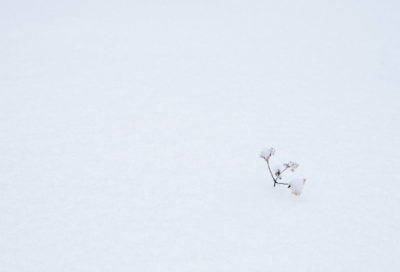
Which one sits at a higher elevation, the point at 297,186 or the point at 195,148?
the point at 195,148

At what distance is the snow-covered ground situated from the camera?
2.19m

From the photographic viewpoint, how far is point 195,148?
10.8ft

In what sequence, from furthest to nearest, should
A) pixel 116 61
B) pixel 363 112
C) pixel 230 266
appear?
pixel 116 61 < pixel 363 112 < pixel 230 266

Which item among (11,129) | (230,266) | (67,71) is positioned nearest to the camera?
(230,266)

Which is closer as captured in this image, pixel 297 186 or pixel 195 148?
pixel 297 186

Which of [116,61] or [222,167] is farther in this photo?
[116,61]

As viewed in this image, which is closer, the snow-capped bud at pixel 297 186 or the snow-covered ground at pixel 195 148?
the snow-covered ground at pixel 195 148

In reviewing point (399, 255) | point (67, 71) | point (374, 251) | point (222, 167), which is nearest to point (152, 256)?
point (222, 167)

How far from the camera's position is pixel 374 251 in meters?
2.15

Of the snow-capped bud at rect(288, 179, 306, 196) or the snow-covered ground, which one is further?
the snow-capped bud at rect(288, 179, 306, 196)

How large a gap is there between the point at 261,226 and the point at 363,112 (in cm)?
251

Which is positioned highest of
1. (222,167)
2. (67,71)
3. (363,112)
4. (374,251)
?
(67,71)

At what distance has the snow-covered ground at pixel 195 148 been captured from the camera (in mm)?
2193

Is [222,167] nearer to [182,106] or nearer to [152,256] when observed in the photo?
[152,256]
